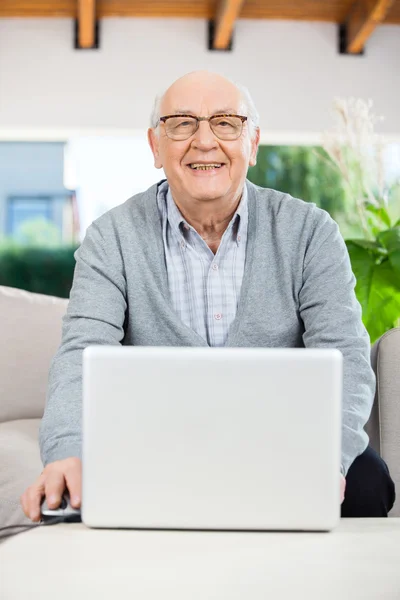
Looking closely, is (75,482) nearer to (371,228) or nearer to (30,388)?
(30,388)

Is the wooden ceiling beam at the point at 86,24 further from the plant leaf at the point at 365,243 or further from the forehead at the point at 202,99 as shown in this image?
the forehead at the point at 202,99

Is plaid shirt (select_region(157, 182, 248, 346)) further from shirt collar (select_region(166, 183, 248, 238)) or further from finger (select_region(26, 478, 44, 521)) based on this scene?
finger (select_region(26, 478, 44, 521))

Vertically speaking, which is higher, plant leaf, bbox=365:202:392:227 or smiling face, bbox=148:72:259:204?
smiling face, bbox=148:72:259:204

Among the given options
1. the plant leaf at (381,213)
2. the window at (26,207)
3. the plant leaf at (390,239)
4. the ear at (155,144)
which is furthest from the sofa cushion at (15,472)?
the window at (26,207)

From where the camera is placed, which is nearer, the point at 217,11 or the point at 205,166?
the point at 205,166

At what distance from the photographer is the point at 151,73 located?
6312mm

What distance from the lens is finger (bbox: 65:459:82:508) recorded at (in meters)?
1.01

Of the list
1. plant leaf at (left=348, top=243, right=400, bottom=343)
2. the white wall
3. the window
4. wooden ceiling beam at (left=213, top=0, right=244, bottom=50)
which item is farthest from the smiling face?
the window

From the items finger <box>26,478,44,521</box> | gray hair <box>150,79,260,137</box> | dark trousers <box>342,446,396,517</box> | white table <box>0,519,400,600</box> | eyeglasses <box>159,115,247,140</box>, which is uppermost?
gray hair <box>150,79,260,137</box>

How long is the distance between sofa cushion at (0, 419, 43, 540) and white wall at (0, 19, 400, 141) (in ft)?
15.7

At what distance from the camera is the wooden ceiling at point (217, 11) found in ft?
20.3

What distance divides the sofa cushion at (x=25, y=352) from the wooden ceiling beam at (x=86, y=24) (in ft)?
13.5

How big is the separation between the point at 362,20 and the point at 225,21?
3.59ft

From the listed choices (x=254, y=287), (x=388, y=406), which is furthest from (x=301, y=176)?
(x=254, y=287)
